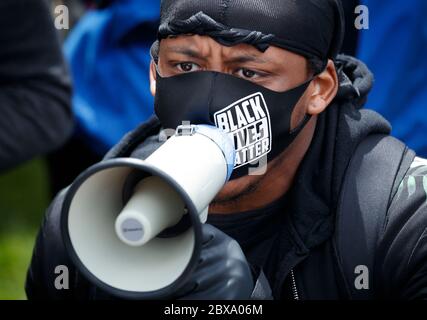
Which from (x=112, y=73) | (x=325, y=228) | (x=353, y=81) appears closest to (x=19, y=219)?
(x=112, y=73)

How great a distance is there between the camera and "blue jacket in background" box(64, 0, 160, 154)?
589 centimetres

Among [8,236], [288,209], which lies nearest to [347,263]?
[288,209]

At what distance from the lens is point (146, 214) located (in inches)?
111

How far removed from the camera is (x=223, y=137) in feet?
10.7

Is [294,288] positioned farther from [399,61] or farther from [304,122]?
[399,61]

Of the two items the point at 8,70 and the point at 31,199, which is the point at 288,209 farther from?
the point at 31,199

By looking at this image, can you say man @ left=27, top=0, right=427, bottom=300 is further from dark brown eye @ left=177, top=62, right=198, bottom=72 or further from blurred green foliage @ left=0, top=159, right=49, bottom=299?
blurred green foliage @ left=0, top=159, right=49, bottom=299

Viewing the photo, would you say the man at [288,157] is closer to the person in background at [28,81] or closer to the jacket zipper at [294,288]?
the jacket zipper at [294,288]

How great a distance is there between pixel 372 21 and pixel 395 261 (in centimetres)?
188

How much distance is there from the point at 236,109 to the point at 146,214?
68cm

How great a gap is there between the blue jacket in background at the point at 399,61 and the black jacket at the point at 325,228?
3.62ft

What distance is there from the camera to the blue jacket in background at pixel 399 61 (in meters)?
5.05

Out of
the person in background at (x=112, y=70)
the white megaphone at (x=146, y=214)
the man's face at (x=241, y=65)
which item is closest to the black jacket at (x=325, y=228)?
the man's face at (x=241, y=65)

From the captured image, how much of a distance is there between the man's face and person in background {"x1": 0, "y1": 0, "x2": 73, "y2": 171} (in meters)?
0.87
